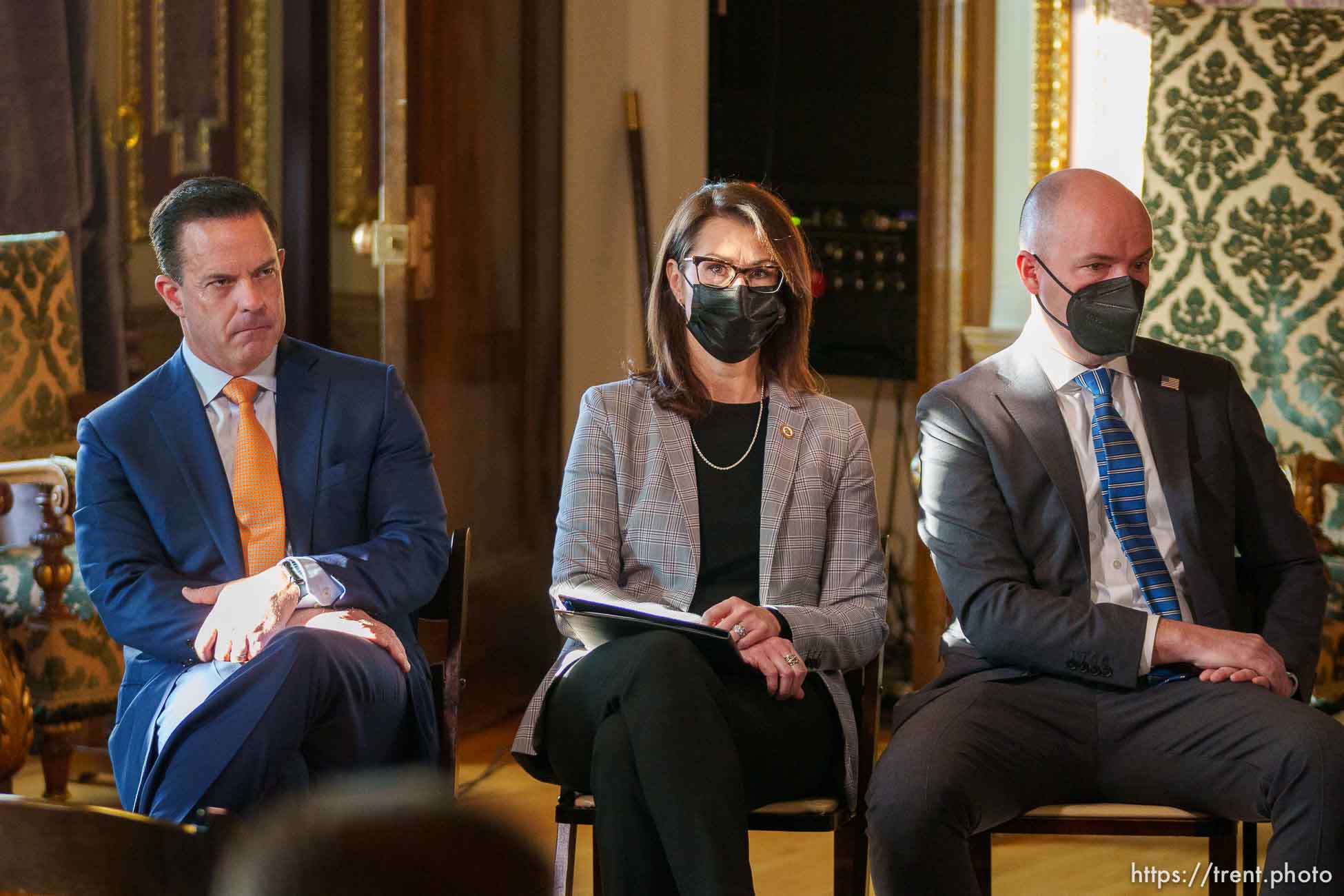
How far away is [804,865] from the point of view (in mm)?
3227

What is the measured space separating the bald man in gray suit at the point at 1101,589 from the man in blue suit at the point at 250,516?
73 cm

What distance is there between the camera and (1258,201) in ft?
11.8

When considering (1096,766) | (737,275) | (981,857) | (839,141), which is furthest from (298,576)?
(839,141)

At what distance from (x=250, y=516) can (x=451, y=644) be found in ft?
1.16

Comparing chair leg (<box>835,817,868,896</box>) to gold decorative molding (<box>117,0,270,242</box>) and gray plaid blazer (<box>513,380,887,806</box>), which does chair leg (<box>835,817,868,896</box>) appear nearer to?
gray plaid blazer (<box>513,380,887,806</box>)

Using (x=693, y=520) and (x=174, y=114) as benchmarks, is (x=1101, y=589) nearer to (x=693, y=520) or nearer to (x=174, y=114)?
(x=693, y=520)

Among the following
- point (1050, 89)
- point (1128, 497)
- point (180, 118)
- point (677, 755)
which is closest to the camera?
point (677, 755)

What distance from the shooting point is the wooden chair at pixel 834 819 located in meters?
2.31

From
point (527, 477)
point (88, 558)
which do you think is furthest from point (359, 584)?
point (527, 477)

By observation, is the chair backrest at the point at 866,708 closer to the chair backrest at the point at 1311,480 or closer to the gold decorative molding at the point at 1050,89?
the chair backrest at the point at 1311,480

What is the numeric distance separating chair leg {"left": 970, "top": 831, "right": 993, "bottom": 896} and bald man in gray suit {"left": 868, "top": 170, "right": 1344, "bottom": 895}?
0.18 ft

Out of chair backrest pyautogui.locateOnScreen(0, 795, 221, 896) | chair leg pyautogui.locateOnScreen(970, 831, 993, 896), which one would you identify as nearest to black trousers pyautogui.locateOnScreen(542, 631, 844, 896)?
chair leg pyautogui.locateOnScreen(970, 831, 993, 896)

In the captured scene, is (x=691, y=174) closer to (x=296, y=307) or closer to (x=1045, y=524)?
(x=296, y=307)

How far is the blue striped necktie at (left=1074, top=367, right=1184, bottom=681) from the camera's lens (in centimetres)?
246
